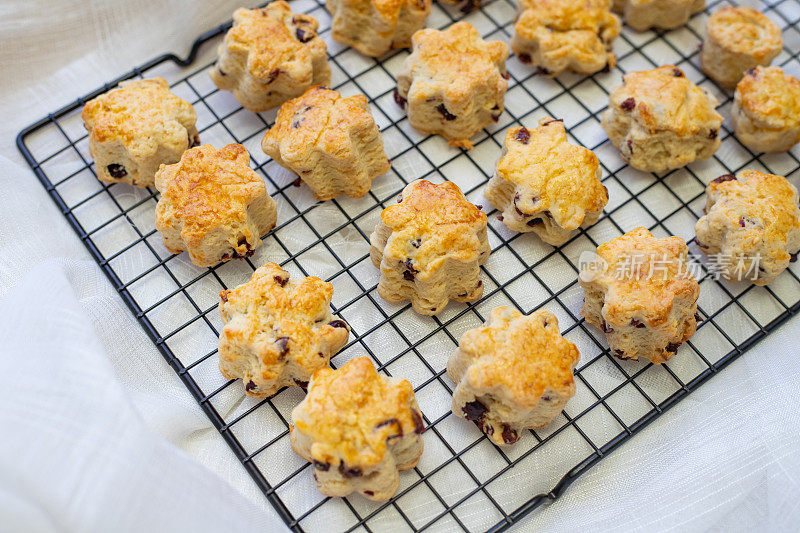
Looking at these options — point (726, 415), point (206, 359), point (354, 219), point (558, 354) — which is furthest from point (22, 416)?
point (726, 415)

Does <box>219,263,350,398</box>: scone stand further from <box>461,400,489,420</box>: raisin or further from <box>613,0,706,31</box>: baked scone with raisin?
<box>613,0,706,31</box>: baked scone with raisin

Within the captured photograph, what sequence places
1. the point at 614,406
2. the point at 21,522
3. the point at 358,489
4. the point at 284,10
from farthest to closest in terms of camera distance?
1. the point at 284,10
2. the point at 614,406
3. the point at 358,489
4. the point at 21,522

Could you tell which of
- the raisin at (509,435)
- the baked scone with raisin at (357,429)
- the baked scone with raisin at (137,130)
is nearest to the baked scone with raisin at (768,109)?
the raisin at (509,435)

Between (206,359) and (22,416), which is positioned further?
(206,359)

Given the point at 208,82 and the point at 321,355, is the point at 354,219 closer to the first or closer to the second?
the point at 321,355

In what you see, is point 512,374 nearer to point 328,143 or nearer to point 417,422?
point 417,422

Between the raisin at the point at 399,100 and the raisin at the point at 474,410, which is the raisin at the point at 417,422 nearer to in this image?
the raisin at the point at 474,410

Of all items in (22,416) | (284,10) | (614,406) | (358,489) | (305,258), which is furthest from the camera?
(284,10)
